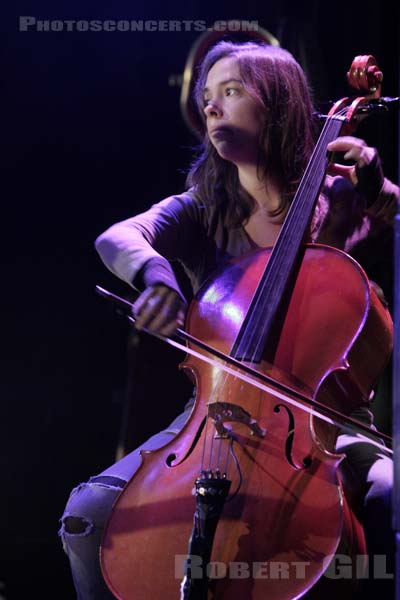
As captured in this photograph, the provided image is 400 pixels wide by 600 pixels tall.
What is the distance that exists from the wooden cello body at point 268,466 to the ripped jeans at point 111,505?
88 millimetres

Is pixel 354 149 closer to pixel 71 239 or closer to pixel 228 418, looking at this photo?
pixel 228 418

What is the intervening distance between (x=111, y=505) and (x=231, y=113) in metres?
0.70

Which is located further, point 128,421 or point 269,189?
point 128,421

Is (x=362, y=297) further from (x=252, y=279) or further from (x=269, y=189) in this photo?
(x=269, y=189)

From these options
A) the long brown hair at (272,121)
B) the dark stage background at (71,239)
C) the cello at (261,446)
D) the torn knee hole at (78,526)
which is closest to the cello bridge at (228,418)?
the cello at (261,446)

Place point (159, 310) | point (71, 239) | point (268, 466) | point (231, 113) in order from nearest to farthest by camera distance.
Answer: point (268, 466)
point (159, 310)
point (231, 113)
point (71, 239)

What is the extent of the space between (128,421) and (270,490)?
927 millimetres

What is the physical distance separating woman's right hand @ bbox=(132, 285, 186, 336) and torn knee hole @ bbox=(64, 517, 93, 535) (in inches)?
11.7

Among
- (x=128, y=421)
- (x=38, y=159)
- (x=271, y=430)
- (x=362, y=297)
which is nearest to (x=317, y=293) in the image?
(x=362, y=297)

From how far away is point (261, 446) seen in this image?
3.42 ft

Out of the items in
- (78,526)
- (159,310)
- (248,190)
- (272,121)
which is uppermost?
(272,121)

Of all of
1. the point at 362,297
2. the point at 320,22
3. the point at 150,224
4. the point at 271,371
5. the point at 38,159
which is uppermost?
the point at 320,22

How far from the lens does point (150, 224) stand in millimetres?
1341

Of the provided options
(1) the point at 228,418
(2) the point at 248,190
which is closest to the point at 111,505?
(1) the point at 228,418
